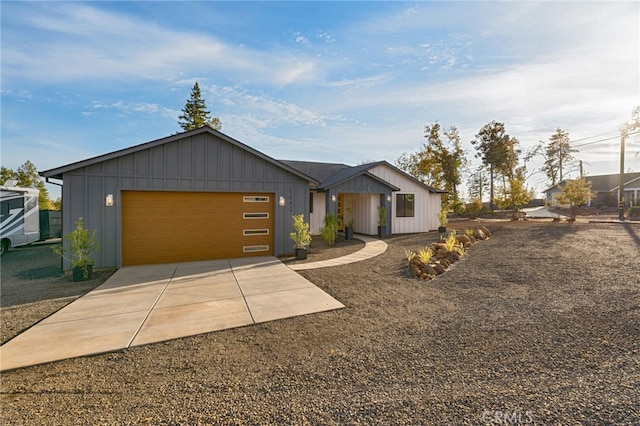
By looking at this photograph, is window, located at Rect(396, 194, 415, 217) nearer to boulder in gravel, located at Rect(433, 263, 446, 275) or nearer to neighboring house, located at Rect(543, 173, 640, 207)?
boulder in gravel, located at Rect(433, 263, 446, 275)

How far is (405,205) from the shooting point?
594 inches

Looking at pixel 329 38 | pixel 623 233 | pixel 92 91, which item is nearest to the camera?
pixel 329 38

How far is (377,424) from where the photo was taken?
2.12 m

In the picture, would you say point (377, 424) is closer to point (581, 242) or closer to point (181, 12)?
point (181, 12)

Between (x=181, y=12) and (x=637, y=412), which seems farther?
(x=181, y=12)

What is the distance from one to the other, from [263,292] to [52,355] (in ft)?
10.2

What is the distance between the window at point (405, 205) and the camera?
14891 mm

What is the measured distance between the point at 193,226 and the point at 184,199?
883 millimetres

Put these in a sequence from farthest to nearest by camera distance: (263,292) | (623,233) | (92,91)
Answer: (623,233) < (92,91) < (263,292)

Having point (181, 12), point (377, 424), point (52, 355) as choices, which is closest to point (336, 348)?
point (377, 424)

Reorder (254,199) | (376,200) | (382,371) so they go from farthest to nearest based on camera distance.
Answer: (376,200), (254,199), (382,371)

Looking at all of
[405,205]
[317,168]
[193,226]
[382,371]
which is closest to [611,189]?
[405,205]

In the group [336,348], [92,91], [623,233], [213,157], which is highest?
[92,91]

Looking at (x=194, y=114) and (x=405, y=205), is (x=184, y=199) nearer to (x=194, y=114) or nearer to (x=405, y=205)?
(x=405, y=205)
